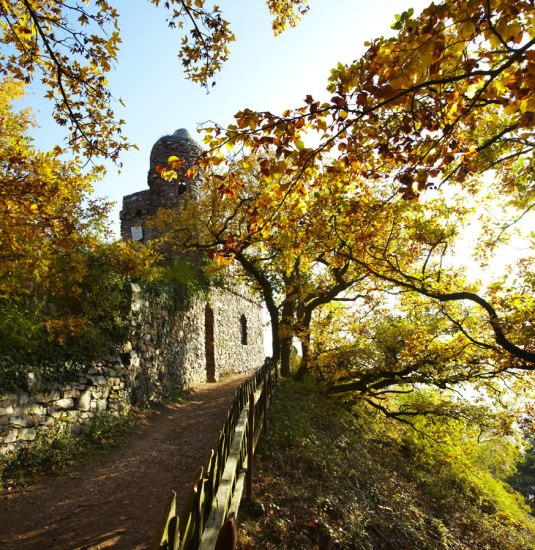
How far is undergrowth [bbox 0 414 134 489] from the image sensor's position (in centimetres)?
542

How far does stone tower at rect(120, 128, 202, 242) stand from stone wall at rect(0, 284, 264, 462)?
4.53 meters

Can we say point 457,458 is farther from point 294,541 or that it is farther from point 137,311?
point 137,311

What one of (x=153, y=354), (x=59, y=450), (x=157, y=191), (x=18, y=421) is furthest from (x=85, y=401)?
(x=157, y=191)

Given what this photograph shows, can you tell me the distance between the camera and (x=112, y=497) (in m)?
5.10

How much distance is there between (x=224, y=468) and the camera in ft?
11.6

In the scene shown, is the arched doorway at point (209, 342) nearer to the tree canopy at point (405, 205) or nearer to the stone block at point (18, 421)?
the tree canopy at point (405, 205)

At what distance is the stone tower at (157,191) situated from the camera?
16469mm

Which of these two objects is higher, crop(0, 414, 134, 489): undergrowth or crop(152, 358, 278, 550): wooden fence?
crop(152, 358, 278, 550): wooden fence

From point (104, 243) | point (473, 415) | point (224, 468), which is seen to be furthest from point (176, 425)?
point (473, 415)

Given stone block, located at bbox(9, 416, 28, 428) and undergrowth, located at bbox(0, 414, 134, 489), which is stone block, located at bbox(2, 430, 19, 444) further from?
undergrowth, located at bbox(0, 414, 134, 489)

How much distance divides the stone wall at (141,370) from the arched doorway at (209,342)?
0.05m

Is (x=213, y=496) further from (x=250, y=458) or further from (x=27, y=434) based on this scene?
(x=27, y=434)

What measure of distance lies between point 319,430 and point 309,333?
388 cm

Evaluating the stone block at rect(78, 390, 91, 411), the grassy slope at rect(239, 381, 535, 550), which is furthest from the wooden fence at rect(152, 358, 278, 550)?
the stone block at rect(78, 390, 91, 411)
